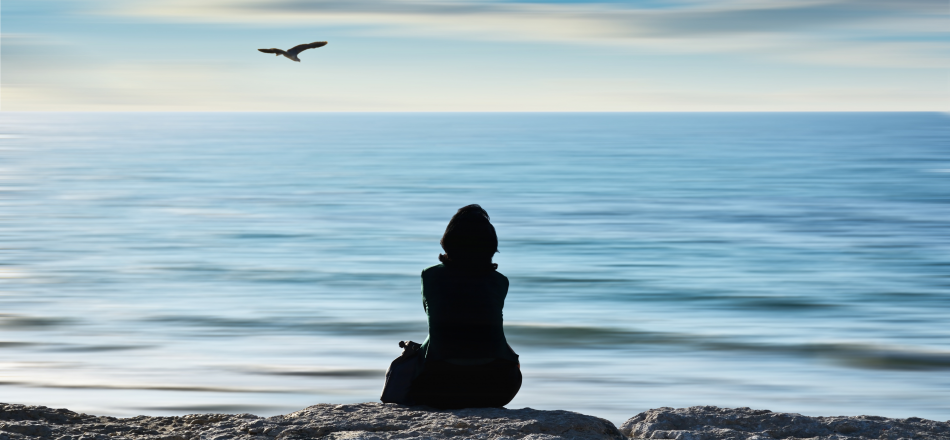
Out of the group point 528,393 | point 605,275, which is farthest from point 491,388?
point 605,275

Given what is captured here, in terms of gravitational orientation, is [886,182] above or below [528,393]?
above

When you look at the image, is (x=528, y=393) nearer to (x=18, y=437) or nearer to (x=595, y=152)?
(x=18, y=437)

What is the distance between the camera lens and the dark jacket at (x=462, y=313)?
3.46 metres

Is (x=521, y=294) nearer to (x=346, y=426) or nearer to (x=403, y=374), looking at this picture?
(x=403, y=374)

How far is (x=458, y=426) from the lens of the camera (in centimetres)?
326

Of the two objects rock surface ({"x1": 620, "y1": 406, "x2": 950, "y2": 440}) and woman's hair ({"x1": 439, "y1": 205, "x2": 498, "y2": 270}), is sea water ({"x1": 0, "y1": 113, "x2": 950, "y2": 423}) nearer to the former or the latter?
rock surface ({"x1": 620, "y1": 406, "x2": 950, "y2": 440})

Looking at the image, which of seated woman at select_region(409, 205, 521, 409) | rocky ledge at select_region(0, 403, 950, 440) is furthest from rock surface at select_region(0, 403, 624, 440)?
seated woman at select_region(409, 205, 521, 409)

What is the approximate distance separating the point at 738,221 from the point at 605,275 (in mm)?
7382

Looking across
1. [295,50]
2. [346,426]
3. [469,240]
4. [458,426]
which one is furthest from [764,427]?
[295,50]

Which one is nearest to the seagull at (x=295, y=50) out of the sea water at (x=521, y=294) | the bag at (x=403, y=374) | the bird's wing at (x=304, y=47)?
the bird's wing at (x=304, y=47)

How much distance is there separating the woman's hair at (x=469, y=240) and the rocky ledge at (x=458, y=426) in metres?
0.56

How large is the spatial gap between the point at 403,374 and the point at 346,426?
416 mm

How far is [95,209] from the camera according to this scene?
69.7 feet

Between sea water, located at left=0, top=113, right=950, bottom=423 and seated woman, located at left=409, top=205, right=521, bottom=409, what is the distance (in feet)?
9.41
